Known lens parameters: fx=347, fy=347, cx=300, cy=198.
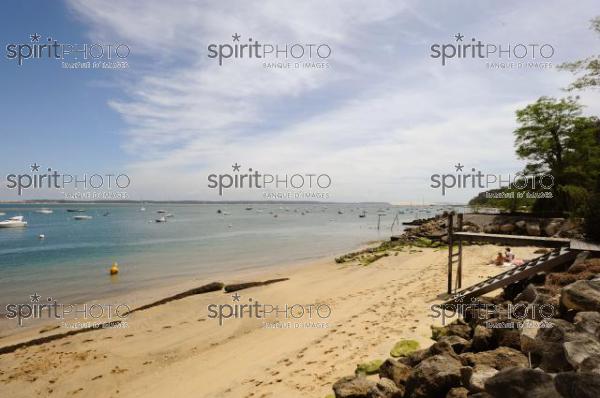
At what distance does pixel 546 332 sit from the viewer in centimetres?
513

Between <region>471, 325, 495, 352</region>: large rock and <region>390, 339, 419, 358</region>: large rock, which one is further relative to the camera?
<region>390, 339, 419, 358</region>: large rock

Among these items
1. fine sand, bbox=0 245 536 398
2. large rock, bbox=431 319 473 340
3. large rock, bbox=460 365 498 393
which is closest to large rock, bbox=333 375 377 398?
fine sand, bbox=0 245 536 398

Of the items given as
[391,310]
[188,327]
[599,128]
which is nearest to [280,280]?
[188,327]

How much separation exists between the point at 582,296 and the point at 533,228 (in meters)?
24.6

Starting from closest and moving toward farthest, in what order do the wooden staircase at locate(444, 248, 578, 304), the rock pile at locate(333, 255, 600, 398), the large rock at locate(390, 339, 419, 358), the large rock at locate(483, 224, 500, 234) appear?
the rock pile at locate(333, 255, 600, 398) → the large rock at locate(390, 339, 419, 358) → the wooden staircase at locate(444, 248, 578, 304) → the large rock at locate(483, 224, 500, 234)

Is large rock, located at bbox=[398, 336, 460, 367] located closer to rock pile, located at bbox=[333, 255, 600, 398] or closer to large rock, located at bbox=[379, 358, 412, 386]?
rock pile, located at bbox=[333, 255, 600, 398]

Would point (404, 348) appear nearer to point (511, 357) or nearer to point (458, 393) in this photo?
point (511, 357)

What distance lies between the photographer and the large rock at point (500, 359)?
5.15 m

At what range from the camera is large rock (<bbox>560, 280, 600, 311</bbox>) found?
5844 millimetres

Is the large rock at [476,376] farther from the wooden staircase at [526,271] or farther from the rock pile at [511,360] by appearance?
the wooden staircase at [526,271]

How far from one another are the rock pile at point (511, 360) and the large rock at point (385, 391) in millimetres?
15

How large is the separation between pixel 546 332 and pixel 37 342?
14226mm

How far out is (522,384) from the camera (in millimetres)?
3830

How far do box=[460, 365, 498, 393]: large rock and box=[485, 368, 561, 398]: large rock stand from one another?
417 mm
